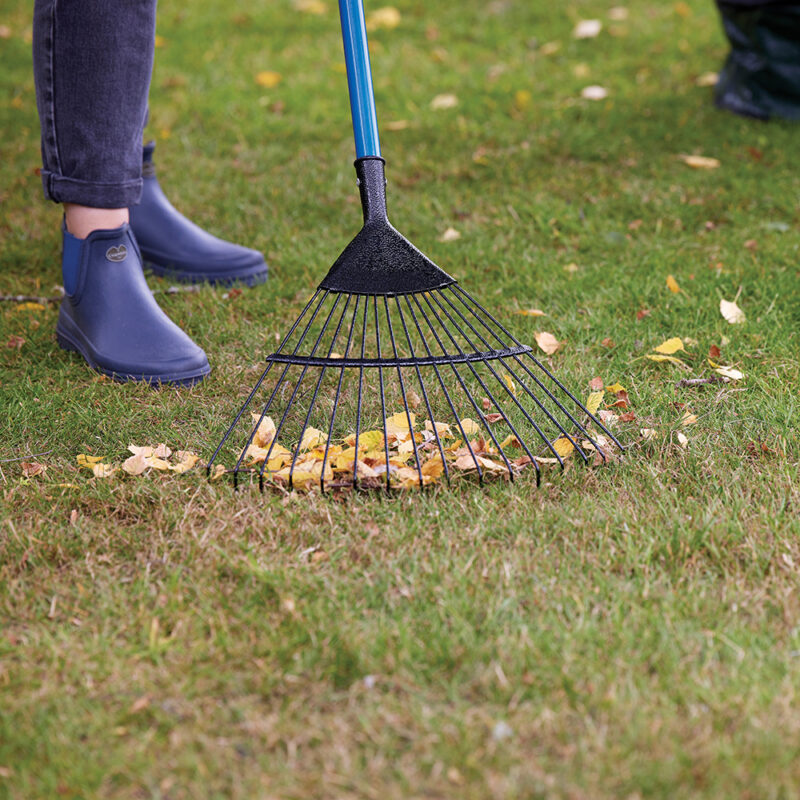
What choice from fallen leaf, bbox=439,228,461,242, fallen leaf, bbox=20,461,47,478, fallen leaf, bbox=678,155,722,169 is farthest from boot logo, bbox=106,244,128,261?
fallen leaf, bbox=678,155,722,169

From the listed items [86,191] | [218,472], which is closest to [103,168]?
[86,191]

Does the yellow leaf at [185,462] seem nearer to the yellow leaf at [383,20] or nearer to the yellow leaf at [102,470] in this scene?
the yellow leaf at [102,470]

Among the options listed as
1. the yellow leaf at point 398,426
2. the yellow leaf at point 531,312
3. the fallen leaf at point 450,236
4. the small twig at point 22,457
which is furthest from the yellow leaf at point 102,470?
the fallen leaf at point 450,236

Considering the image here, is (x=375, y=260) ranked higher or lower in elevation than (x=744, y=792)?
higher

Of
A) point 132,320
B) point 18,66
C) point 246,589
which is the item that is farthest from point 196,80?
point 246,589

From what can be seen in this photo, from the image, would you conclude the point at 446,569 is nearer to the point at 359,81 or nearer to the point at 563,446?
the point at 563,446

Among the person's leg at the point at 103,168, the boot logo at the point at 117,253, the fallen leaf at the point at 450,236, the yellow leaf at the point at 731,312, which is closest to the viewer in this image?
the person's leg at the point at 103,168

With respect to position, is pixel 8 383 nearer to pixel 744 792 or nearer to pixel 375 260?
Answer: pixel 375 260

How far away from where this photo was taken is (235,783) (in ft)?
3.66

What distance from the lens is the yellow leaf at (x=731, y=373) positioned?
2.06 meters

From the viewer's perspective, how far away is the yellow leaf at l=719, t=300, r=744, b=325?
92.4 inches

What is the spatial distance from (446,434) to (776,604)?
0.70 m

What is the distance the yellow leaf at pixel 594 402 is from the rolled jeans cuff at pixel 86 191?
115 centimetres

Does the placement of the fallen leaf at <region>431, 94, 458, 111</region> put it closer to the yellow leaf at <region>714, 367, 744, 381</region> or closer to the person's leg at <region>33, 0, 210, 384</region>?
the person's leg at <region>33, 0, 210, 384</region>
